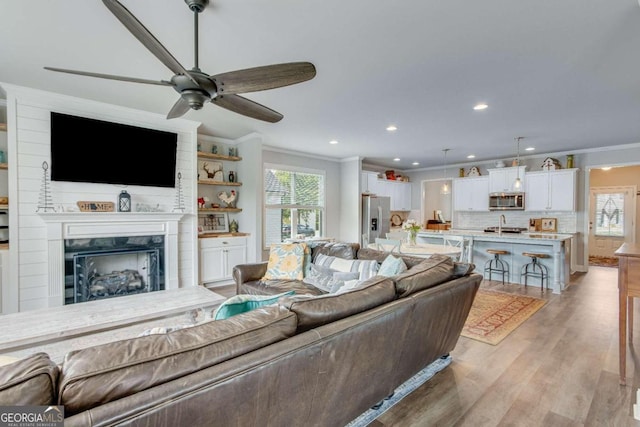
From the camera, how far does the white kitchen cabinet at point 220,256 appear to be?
490cm

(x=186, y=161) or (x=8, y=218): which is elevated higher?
(x=186, y=161)

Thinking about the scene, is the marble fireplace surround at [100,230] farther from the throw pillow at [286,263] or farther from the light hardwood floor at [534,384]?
the light hardwood floor at [534,384]

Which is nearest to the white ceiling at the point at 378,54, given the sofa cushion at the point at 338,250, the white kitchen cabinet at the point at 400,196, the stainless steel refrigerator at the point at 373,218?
the sofa cushion at the point at 338,250

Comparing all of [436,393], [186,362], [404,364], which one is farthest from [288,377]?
[436,393]

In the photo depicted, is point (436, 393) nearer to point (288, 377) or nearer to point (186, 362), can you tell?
point (288, 377)

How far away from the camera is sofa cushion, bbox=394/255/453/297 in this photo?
1861mm

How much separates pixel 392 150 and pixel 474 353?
175 inches

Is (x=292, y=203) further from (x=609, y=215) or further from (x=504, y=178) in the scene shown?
(x=609, y=215)

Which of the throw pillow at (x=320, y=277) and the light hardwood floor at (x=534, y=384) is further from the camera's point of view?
the throw pillow at (x=320, y=277)

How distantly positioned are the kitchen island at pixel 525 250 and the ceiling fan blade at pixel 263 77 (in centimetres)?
469

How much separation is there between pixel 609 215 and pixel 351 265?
885 cm

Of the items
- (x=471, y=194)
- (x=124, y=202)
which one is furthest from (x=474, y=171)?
(x=124, y=202)

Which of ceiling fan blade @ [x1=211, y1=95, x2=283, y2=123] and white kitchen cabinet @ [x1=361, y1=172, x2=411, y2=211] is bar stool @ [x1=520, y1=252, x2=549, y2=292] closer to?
white kitchen cabinet @ [x1=361, y1=172, x2=411, y2=211]

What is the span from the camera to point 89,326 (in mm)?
2133
